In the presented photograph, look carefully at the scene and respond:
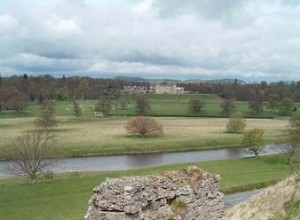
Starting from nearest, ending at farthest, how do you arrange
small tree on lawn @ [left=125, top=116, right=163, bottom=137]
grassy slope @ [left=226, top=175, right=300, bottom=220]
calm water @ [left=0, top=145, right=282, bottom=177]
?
grassy slope @ [left=226, top=175, right=300, bottom=220] → calm water @ [left=0, top=145, right=282, bottom=177] → small tree on lawn @ [left=125, top=116, right=163, bottom=137]

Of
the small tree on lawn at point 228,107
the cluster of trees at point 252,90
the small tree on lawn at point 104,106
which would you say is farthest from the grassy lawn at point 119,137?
the cluster of trees at point 252,90

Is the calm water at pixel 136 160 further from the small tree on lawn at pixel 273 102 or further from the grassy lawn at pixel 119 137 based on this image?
the small tree on lawn at pixel 273 102

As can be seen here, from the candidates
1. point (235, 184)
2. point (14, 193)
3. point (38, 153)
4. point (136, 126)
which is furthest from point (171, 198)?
point (136, 126)

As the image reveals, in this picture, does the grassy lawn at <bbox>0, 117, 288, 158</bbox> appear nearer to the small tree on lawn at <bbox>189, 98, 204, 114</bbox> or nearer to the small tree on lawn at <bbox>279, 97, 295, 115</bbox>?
the small tree on lawn at <bbox>189, 98, 204, 114</bbox>

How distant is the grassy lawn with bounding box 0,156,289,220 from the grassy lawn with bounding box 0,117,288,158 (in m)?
14.7

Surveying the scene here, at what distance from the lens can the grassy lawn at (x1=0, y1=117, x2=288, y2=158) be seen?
195ft

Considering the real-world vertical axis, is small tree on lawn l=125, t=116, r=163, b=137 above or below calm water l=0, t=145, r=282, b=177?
above

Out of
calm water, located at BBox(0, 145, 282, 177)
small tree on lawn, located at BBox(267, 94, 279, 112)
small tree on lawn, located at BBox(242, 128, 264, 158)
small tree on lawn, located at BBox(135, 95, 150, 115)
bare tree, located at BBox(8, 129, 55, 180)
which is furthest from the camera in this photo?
small tree on lawn, located at BBox(267, 94, 279, 112)

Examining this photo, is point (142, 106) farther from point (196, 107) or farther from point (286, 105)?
point (286, 105)

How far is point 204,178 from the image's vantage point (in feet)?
41.2

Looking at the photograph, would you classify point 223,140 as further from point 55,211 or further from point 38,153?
point 55,211

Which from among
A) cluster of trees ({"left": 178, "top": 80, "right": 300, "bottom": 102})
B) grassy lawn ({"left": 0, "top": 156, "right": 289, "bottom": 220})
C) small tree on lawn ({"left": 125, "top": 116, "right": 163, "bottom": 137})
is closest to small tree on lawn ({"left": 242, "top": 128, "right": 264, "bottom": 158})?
grassy lawn ({"left": 0, "top": 156, "right": 289, "bottom": 220})

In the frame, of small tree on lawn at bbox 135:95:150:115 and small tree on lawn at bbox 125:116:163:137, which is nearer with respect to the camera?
small tree on lawn at bbox 125:116:163:137

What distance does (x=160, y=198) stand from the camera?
36.0ft
